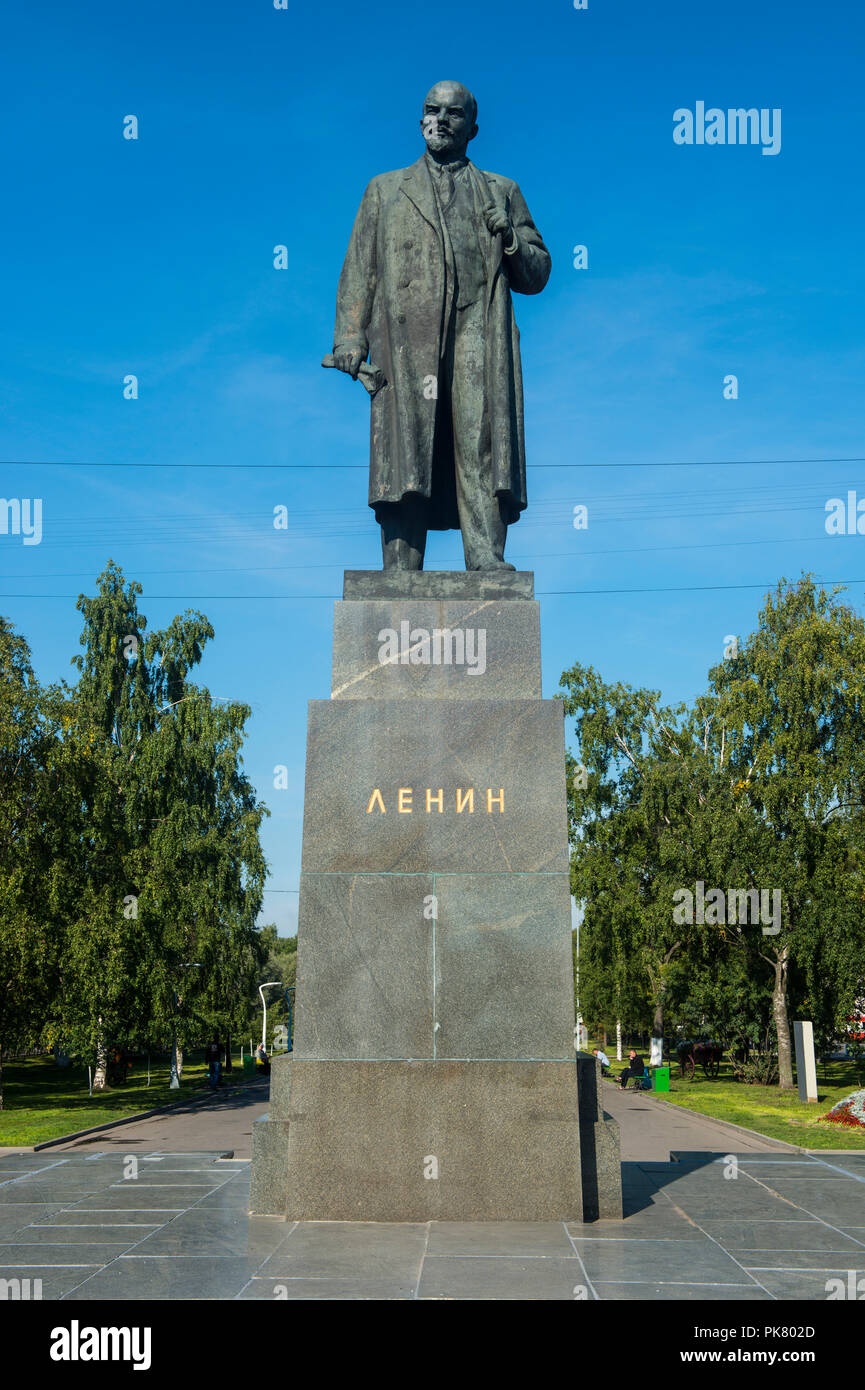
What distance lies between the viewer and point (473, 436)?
29.5 ft

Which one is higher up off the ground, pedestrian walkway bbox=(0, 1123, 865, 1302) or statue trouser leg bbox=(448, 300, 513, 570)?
statue trouser leg bbox=(448, 300, 513, 570)

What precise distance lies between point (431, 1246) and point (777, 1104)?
88.7ft

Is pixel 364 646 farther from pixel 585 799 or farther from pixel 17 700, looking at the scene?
pixel 585 799

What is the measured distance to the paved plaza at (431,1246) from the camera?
18.0 feet

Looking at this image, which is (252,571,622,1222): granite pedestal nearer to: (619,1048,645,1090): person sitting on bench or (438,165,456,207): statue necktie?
(438,165,456,207): statue necktie

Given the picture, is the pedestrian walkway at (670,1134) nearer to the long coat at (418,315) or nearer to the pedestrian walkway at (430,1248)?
the pedestrian walkway at (430,1248)

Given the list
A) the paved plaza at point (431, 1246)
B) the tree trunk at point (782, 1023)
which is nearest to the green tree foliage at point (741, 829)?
the tree trunk at point (782, 1023)

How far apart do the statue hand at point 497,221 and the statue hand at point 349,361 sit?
139 cm

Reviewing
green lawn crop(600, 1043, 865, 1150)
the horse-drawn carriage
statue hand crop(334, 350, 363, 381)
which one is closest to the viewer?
statue hand crop(334, 350, 363, 381)

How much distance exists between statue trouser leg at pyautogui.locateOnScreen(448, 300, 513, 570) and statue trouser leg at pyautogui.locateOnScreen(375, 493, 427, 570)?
Result: 0.39 meters

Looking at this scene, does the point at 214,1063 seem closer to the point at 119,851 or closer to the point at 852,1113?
the point at 119,851

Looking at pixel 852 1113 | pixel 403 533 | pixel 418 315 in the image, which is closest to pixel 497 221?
pixel 418 315

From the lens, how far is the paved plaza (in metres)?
5.48

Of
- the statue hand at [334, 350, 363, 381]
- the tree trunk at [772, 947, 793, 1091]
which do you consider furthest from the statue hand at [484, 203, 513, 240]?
the tree trunk at [772, 947, 793, 1091]
